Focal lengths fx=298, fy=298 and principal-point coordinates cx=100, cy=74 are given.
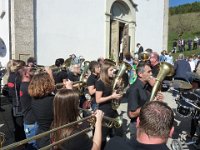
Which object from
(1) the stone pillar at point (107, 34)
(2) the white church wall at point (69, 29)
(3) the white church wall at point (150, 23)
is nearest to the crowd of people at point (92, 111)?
(2) the white church wall at point (69, 29)

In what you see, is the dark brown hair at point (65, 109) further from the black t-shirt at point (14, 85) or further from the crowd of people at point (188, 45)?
the crowd of people at point (188, 45)

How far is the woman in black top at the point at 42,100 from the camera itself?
3.47 meters

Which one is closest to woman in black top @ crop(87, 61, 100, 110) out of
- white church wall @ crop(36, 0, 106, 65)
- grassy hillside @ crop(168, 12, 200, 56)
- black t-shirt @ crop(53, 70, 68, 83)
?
black t-shirt @ crop(53, 70, 68, 83)

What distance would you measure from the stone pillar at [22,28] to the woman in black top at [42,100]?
8.16 m

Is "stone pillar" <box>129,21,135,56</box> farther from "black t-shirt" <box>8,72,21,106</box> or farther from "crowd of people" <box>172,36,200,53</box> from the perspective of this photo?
"crowd of people" <box>172,36,200,53</box>

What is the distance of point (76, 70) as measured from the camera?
23.2ft

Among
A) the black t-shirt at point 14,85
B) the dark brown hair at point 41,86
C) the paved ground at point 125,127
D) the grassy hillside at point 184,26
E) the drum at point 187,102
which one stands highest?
the grassy hillside at point 184,26

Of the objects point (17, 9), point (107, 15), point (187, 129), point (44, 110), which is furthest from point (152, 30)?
→ point (44, 110)

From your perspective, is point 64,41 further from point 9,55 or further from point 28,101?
point 28,101

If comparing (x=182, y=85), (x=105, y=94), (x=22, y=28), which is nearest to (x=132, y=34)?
(x=22, y=28)

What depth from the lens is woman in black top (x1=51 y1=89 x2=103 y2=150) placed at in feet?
8.82

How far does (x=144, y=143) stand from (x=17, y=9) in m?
10.5

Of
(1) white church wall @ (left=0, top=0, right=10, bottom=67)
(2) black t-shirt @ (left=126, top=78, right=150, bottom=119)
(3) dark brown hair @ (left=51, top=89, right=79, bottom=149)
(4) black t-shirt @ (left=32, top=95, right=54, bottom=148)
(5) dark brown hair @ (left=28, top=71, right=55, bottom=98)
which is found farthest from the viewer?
(1) white church wall @ (left=0, top=0, right=10, bottom=67)

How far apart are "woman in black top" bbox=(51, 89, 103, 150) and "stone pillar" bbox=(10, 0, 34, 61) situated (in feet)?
29.8
